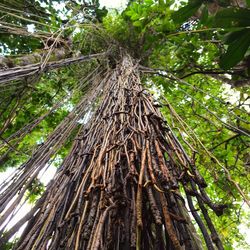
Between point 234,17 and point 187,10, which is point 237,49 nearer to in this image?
point 234,17

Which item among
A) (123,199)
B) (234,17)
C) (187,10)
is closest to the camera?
(123,199)

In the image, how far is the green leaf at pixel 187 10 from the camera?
2.76 ft

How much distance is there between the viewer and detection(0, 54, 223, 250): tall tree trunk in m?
0.47

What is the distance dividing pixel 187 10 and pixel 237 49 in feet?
0.77

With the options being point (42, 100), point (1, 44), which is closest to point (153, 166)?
point (42, 100)

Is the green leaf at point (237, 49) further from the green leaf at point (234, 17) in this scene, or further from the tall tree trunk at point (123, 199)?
the tall tree trunk at point (123, 199)

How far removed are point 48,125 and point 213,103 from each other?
5.95 feet

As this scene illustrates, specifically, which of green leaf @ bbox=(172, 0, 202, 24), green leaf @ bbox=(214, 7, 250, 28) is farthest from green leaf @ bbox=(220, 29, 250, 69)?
green leaf @ bbox=(172, 0, 202, 24)

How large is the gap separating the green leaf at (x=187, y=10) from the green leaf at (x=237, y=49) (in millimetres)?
200

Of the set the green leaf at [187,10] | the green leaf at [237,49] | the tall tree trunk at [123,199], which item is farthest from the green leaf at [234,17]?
the tall tree trunk at [123,199]

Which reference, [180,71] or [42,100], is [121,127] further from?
[42,100]

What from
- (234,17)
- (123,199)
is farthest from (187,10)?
(123,199)

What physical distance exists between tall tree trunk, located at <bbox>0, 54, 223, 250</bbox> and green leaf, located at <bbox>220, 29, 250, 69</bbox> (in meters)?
0.28

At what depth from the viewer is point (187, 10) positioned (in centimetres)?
86
